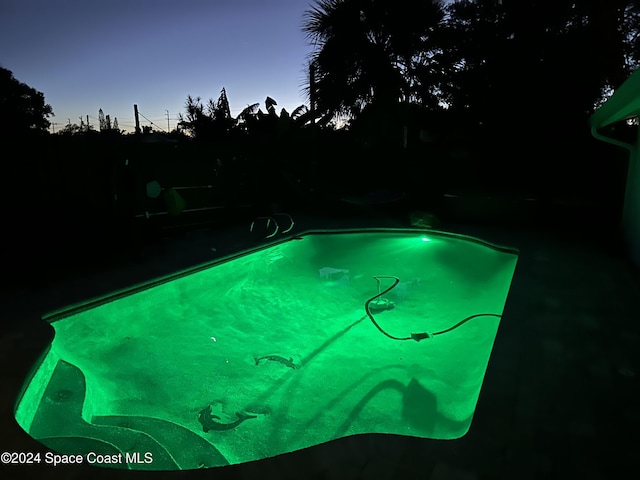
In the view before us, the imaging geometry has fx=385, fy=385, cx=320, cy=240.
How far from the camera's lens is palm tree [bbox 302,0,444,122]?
10.3 metres

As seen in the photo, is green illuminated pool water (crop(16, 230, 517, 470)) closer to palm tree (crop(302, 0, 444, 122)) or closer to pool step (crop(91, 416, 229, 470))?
pool step (crop(91, 416, 229, 470))

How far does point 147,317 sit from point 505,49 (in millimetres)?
10825

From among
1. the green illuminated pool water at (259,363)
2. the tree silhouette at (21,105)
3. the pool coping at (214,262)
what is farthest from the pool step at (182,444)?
the tree silhouette at (21,105)

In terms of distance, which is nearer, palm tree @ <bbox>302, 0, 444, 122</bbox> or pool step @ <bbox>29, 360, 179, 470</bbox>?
pool step @ <bbox>29, 360, 179, 470</bbox>

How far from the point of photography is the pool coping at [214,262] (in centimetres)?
379

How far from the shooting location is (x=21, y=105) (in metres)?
18.0

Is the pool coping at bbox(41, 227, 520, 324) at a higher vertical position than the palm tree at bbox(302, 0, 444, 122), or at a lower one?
lower

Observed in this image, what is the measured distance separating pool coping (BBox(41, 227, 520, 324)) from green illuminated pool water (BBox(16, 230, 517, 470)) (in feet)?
0.09

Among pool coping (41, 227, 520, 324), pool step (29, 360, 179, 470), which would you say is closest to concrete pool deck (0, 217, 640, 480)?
pool coping (41, 227, 520, 324)

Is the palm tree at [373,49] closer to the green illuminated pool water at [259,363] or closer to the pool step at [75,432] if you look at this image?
the green illuminated pool water at [259,363]

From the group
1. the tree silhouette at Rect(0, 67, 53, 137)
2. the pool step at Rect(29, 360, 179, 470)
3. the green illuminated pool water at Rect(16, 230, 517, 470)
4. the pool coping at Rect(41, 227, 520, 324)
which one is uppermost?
the tree silhouette at Rect(0, 67, 53, 137)

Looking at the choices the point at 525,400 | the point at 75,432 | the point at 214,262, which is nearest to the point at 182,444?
the point at 75,432

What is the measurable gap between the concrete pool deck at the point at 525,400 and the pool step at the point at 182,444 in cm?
69

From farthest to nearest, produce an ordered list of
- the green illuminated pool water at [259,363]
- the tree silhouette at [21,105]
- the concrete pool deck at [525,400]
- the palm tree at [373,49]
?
the tree silhouette at [21,105] → the palm tree at [373,49] → the green illuminated pool water at [259,363] → the concrete pool deck at [525,400]
